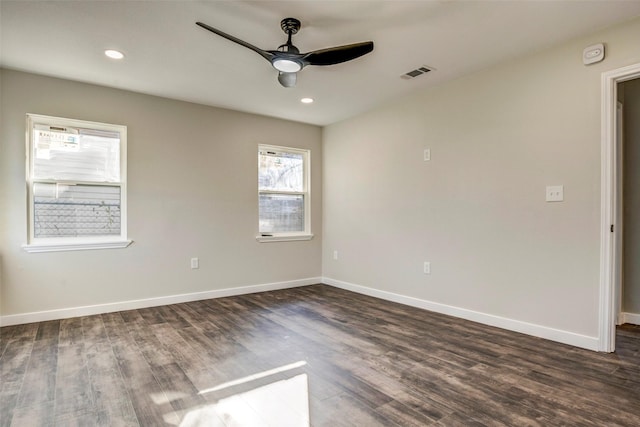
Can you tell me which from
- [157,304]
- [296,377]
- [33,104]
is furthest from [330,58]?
[157,304]

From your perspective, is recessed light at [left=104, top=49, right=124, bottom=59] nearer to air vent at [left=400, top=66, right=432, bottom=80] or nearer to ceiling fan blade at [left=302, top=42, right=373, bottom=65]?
ceiling fan blade at [left=302, top=42, right=373, bottom=65]

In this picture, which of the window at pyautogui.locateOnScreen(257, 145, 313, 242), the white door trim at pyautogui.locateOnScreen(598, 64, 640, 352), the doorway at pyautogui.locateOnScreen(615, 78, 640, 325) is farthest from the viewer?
the window at pyautogui.locateOnScreen(257, 145, 313, 242)

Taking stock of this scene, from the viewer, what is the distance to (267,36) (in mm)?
2697

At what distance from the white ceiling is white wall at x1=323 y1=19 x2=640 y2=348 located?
26 centimetres

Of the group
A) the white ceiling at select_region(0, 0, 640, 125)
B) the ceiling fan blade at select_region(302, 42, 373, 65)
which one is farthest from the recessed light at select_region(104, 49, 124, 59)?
the ceiling fan blade at select_region(302, 42, 373, 65)

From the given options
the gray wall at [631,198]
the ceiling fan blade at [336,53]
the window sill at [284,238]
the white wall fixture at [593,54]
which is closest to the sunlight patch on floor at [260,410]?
the ceiling fan blade at [336,53]

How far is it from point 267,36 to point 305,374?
2.50 meters

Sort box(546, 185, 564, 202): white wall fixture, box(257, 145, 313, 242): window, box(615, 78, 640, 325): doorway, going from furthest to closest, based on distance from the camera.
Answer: box(257, 145, 313, 242): window, box(615, 78, 640, 325): doorway, box(546, 185, 564, 202): white wall fixture

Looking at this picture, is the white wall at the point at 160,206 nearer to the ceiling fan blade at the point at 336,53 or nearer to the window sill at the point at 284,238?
the window sill at the point at 284,238

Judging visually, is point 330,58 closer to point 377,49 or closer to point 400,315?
point 377,49

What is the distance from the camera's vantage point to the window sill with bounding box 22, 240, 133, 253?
3.40m

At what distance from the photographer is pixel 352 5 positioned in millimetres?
2305

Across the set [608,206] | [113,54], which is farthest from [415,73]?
[113,54]

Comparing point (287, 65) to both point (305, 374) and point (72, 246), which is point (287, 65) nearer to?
point (305, 374)
